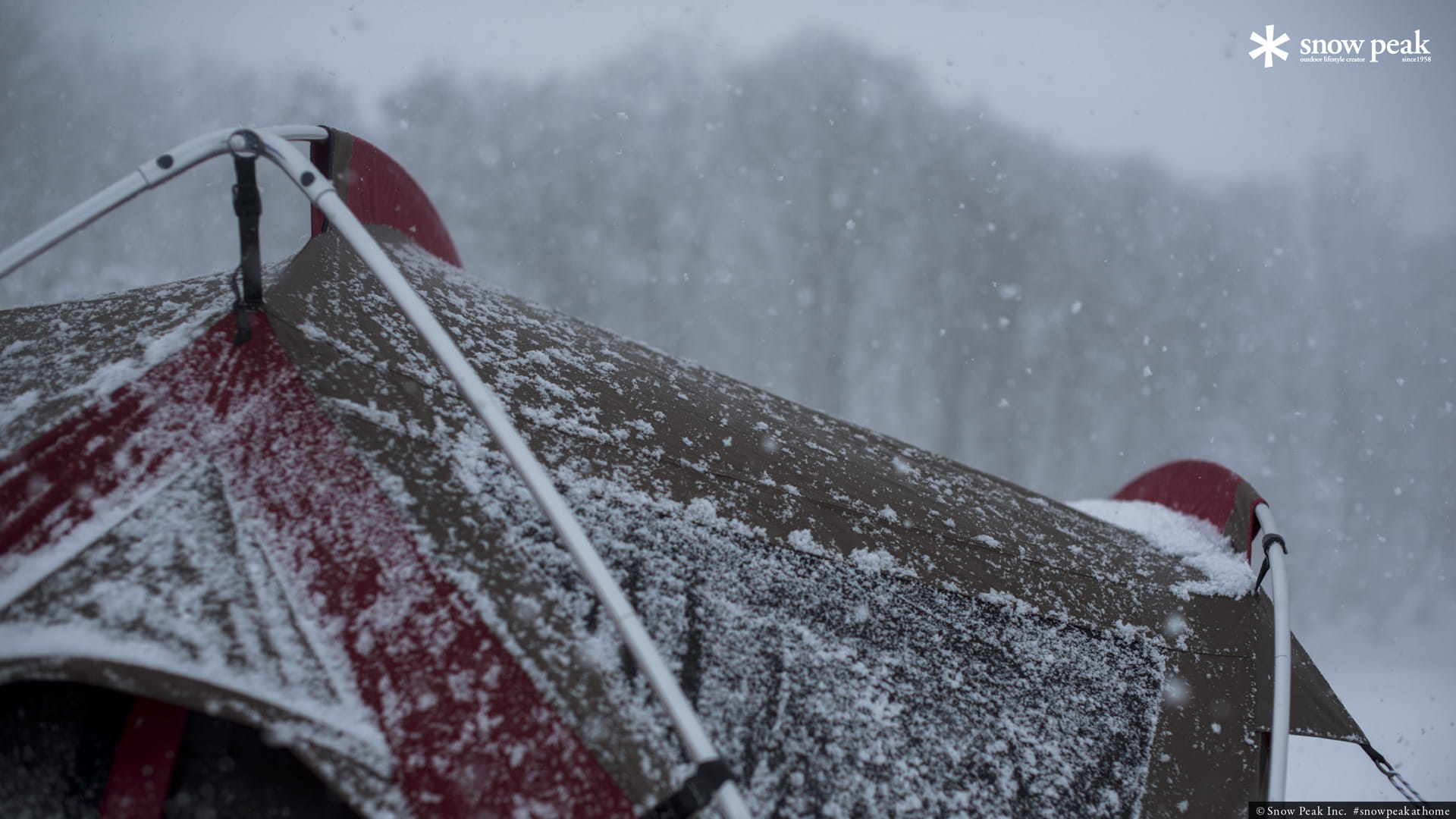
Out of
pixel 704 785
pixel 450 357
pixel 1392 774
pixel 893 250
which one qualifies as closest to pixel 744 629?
pixel 704 785

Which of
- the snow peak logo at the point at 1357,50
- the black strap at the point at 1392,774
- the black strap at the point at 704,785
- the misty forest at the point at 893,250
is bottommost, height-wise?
the black strap at the point at 1392,774

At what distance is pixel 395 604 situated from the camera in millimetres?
799

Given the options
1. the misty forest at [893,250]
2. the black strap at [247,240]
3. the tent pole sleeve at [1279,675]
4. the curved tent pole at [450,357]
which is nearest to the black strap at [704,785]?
the curved tent pole at [450,357]

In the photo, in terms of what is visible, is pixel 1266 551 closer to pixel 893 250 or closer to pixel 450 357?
pixel 450 357

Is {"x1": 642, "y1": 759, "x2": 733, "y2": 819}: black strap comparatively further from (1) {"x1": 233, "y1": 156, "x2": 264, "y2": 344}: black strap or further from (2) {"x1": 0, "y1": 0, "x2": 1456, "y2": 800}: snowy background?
(2) {"x1": 0, "y1": 0, "x2": 1456, "y2": 800}: snowy background

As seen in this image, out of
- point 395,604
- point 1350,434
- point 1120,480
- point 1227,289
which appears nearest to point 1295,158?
point 1227,289

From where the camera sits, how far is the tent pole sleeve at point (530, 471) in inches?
29.2

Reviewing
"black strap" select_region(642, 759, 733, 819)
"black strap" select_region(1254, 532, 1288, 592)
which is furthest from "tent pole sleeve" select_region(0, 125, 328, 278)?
"black strap" select_region(1254, 532, 1288, 592)

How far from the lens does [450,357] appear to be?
858 mm

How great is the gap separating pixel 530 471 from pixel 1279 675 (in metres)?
1.20

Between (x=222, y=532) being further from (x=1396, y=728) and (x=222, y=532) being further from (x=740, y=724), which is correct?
(x=1396, y=728)

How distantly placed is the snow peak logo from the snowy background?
0.37 m

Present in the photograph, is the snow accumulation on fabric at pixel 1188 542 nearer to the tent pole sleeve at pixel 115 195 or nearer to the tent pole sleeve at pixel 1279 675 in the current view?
the tent pole sleeve at pixel 1279 675

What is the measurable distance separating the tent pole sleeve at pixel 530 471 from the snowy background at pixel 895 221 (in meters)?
9.70
